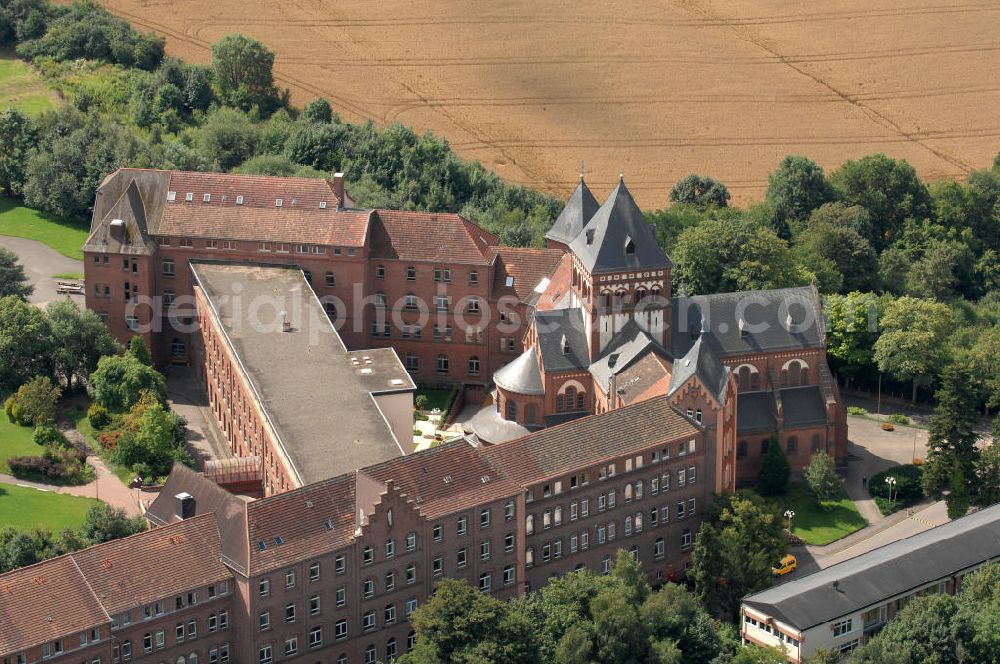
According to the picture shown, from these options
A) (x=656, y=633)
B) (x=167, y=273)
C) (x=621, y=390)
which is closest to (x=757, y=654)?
(x=656, y=633)

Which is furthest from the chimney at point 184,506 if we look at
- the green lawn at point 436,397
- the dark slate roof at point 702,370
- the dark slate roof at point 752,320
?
the dark slate roof at point 752,320

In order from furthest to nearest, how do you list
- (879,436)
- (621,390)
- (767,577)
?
(879,436) → (621,390) → (767,577)

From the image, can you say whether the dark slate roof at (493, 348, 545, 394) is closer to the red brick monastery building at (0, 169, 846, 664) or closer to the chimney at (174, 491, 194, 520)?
the red brick monastery building at (0, 169, 846, 664)

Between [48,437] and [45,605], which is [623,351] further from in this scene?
[45,605]

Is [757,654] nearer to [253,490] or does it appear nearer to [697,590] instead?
[697,590]

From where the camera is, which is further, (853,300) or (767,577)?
(853,300)

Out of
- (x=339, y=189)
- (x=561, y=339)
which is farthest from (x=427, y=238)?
(x=561, y=339)

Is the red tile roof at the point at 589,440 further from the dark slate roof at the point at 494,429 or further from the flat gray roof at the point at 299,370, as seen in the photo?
the dark slate roof at the point at 494,429
